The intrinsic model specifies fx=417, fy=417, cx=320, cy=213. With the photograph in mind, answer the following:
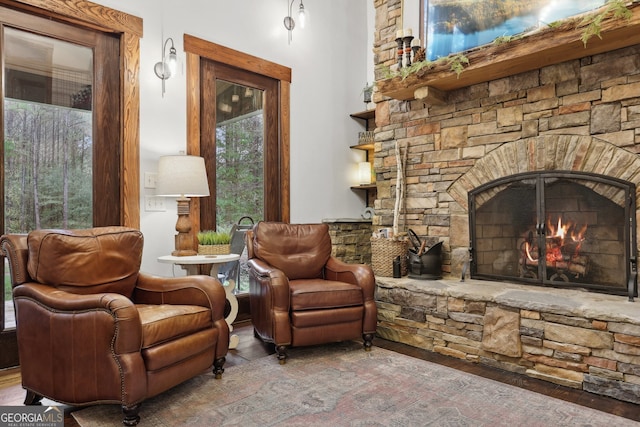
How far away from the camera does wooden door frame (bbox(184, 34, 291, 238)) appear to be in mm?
3465

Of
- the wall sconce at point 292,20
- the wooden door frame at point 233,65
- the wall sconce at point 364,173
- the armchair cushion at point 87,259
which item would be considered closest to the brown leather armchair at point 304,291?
the wooden door frame at point 233,65

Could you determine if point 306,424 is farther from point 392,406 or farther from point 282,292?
point 282,292

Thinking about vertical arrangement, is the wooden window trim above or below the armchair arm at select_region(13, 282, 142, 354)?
above

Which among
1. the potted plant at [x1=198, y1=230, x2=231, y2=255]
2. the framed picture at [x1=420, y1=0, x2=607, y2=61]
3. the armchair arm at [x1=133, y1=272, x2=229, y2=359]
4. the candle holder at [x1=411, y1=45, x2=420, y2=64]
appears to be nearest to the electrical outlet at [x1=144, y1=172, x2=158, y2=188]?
the potted plant at [x1=198, y1=230, x2=231, y2=255]

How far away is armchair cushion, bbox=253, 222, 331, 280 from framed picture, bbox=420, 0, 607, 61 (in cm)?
178

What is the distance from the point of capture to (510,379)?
8.07 ft

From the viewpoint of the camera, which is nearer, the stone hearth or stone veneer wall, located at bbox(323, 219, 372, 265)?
the stone hearth

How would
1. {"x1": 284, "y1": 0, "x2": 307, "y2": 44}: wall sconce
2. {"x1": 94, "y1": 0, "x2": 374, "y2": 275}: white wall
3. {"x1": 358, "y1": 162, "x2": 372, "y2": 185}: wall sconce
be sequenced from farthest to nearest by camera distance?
{"x1": 358, "y1": 162, "x2": 372, "y2": 185}: wall sconce
{"x1": 284, "y1": 0, "x2": 307, "y2": 44}: wall sconce
{"x1": 94, "y1": 0, "x2": 374, "y2": 275}: white wall

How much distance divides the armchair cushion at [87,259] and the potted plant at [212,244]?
61 centimetres

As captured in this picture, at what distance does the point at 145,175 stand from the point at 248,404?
194 centimetres

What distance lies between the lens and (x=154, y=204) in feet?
10.7

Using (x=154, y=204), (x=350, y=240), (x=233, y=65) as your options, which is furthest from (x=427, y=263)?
(x=233, y=65)

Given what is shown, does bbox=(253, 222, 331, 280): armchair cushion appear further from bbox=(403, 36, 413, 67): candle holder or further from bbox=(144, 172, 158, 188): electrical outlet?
bbox=(403, 36, 413, 67): candle holder

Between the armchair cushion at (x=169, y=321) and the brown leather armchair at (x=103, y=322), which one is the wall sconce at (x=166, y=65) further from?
the armchair cushion at (x=169, y=321)
